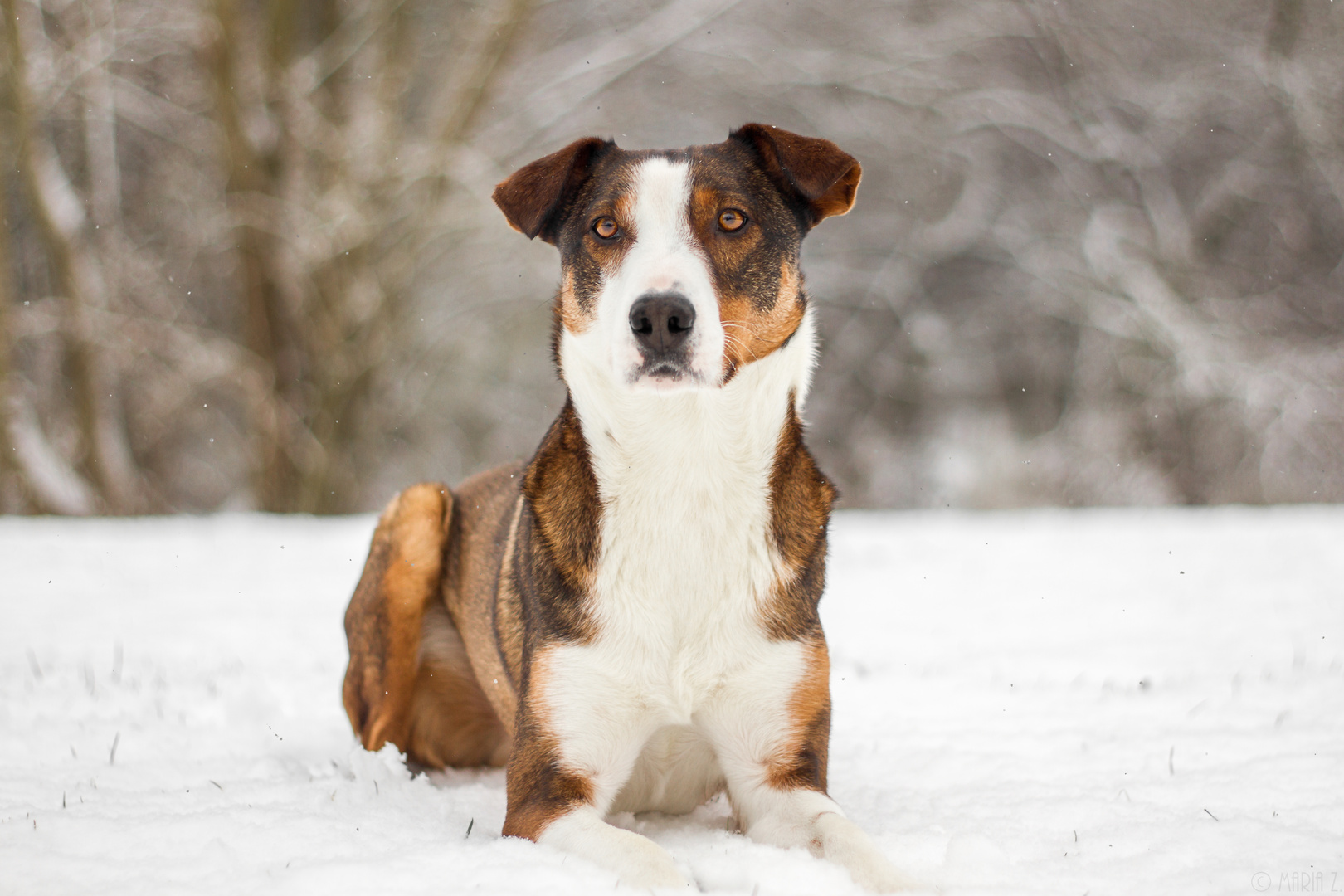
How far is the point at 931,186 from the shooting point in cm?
1414

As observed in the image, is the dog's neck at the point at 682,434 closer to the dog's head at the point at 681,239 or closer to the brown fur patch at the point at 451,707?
the dog's head at the point at 681,239

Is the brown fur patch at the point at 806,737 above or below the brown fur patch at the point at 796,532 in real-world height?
below

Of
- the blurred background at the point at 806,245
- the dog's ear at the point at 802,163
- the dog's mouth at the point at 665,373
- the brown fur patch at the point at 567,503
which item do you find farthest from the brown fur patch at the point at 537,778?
the blurred background at the point at 806,245

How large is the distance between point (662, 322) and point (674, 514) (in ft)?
1.91

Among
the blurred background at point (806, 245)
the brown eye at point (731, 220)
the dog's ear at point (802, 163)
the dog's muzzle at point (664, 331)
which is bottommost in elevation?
the blurred background at point (806, 245)

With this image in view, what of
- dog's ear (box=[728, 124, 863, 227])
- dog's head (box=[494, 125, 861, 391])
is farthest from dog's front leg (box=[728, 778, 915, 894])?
dog's ear (box=[728, 124, 863, 227])

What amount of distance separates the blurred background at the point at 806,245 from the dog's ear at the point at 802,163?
9.32m

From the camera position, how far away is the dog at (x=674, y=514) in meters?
2.78

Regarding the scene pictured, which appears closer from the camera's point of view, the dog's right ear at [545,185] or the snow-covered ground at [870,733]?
the snow-covered ground at [870,733]

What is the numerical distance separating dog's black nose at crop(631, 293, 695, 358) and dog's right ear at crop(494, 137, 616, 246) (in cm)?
74

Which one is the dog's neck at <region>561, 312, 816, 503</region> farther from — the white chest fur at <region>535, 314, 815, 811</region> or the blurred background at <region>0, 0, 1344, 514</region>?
the blurred background at <region>0, 0, 1344, 514</region>

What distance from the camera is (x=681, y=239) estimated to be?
2.93 meters

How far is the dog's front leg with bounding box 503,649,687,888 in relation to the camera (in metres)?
2.73

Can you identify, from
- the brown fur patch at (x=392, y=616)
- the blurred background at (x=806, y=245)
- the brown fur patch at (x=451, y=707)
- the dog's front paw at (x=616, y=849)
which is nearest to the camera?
the dog's front paw at (x=616, y=849)
